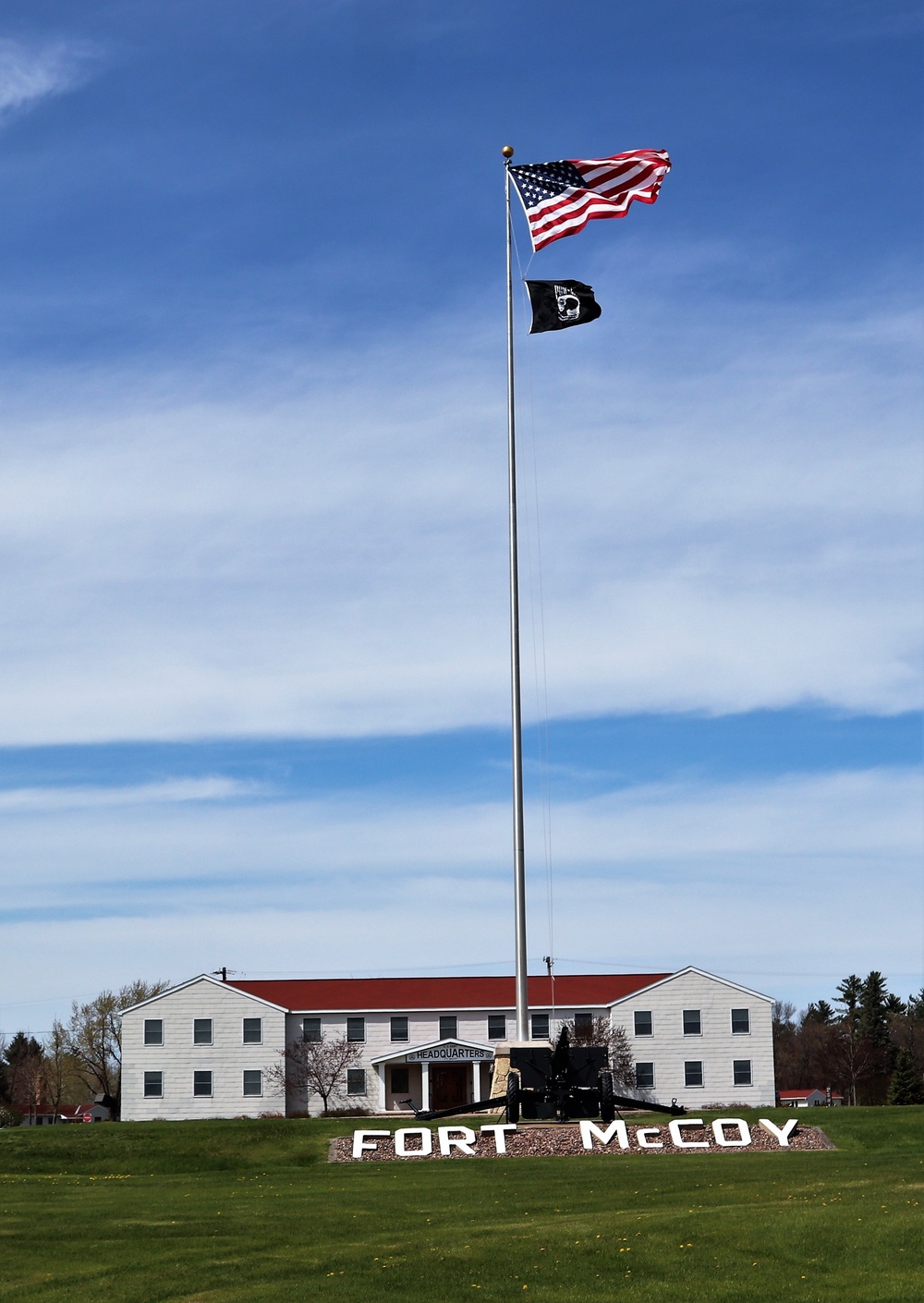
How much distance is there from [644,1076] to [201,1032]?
20117 mm

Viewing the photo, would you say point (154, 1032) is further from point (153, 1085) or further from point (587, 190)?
point (587, 190)

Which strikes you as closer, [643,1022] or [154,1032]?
[154,1032]

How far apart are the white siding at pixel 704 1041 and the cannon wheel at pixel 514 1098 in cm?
3457

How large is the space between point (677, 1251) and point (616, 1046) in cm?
4860

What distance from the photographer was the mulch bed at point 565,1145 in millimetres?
29781

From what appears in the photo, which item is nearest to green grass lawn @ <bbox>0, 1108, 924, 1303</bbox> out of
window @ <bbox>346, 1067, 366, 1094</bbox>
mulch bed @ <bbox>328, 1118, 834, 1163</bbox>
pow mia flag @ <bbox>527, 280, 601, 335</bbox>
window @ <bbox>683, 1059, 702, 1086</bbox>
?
mulch bed @ <bbox>328, 1118, 834, 1163</bbox>

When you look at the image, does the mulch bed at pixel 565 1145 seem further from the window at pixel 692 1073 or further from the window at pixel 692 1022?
the window at pixel 692 1022

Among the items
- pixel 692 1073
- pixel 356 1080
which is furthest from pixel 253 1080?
pixel 692 1073

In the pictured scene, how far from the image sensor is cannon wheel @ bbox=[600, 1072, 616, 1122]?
30.9 metres

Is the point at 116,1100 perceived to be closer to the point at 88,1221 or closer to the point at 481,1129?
the point at 481,1129

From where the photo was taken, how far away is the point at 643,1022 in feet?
215

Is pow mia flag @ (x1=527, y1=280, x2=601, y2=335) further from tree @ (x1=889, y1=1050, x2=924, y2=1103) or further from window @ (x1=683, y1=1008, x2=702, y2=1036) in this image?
tree @ (x1=889, y1=1050, x2=924, y2=1103)

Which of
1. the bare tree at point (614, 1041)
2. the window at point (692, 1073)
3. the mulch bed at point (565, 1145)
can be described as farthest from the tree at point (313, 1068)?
the mulch bed at point (565, 1145)

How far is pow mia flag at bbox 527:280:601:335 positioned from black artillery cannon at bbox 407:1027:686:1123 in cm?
1628
